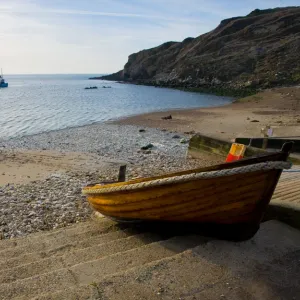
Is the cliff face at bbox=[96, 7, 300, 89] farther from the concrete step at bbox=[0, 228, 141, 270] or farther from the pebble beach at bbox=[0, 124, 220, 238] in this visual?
the concrete step at bbox=[0, 228, 141, 270]

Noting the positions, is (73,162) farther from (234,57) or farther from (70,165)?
(234,57)

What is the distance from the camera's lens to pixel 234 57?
81.2 metres

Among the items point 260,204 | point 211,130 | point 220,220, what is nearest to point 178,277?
point 220,220

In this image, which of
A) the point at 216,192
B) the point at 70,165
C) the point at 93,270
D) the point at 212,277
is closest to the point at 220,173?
the point at 216,192

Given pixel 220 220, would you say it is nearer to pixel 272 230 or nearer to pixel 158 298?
pixel 272 230

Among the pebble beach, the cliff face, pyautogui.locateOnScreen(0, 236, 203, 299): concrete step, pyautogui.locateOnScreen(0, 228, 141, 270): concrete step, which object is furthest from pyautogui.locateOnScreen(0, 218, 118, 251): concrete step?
the cliff face

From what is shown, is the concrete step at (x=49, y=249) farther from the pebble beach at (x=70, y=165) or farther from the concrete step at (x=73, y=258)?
the pebble beach at (x=70, y=165)

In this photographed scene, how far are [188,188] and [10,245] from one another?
315 centimetres

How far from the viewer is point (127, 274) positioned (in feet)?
12.6

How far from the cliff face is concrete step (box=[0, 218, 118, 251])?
5798 centimetres

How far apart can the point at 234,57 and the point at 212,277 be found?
82705 mm

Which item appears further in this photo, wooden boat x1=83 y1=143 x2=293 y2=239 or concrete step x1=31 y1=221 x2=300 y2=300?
wooden boat x1=83 y1=143 x2=293 y2=239

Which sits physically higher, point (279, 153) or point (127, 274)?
point (279, 153)

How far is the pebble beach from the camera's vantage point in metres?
7.45
